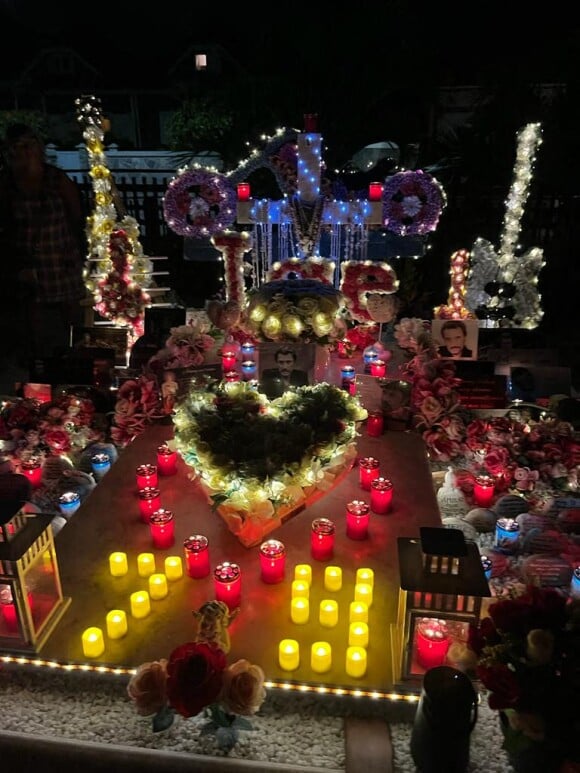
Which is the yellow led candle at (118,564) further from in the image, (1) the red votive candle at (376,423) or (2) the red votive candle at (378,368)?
(2) the red votive candle at (378,368)

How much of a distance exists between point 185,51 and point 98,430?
497 inches

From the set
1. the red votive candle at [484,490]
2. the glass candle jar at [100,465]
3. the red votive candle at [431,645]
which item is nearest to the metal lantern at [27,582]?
the glass candle jar at [100,465]

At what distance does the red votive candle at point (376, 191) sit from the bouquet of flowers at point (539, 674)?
13.1 ft

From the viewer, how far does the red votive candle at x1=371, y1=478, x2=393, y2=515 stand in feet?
10.9

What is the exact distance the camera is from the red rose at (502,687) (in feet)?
6.09

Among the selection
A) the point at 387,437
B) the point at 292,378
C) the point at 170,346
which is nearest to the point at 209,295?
the point at 170,346

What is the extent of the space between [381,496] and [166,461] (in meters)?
1.32

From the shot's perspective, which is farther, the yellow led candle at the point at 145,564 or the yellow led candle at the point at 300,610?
the yellow led candle at the point at 145,564

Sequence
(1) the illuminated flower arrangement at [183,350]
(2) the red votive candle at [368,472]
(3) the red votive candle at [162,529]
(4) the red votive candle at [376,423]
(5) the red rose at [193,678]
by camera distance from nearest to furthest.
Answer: (5) the red rose at [193,678] < (3) the red votive candle at [162,529] < (2) the red votive candle at [368,472] < (4) the red votive candle at [376,423] < (1) the illuminated flower arrangement at [183,350]

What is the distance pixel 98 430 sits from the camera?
433 cm

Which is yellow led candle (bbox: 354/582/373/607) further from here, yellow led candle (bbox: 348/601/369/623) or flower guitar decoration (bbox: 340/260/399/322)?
flower guitar decoration (bbox: 340/260/399/322)

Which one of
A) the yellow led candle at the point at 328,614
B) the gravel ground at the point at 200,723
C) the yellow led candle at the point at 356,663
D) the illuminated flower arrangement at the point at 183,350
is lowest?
the gravel ground at the point at 200,723

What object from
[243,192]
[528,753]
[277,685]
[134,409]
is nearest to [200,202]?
[243,192]

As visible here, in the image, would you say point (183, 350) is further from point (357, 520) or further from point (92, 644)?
point (92, 644)
